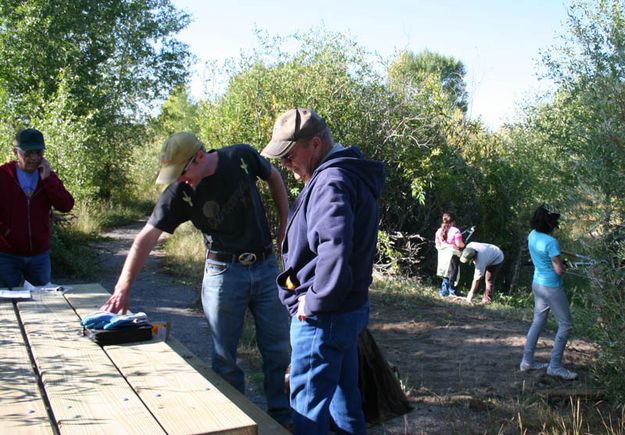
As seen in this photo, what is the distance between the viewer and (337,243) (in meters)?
2.55

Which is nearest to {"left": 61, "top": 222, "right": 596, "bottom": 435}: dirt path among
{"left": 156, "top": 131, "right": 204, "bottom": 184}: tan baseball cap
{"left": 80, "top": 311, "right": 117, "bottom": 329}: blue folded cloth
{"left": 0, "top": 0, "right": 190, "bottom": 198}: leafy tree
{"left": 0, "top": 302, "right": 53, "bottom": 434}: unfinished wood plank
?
{"left": 80, "top": 311, "right": 117, "bottom": 329}: blue folded cloth

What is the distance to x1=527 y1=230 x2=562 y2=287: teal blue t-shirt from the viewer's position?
5.70 meters

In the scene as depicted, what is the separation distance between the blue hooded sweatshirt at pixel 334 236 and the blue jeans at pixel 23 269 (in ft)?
9.78

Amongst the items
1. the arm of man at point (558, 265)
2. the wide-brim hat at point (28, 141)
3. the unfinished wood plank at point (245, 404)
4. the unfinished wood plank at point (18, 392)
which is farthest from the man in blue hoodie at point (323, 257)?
the arm of man at point (558, 265)

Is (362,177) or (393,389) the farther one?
(393,389)

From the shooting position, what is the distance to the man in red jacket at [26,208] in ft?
16.2

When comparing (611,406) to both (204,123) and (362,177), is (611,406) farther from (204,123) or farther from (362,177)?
(204,123)

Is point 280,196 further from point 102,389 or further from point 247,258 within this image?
point 102,389

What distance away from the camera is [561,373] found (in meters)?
5.64

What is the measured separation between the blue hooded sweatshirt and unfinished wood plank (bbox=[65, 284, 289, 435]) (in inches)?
19.9

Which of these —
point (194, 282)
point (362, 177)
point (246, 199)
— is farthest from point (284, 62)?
point (362, 177)

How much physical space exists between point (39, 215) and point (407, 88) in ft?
29.3

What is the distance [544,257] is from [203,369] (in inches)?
146

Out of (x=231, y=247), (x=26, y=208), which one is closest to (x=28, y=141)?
(x=26, y=208)
